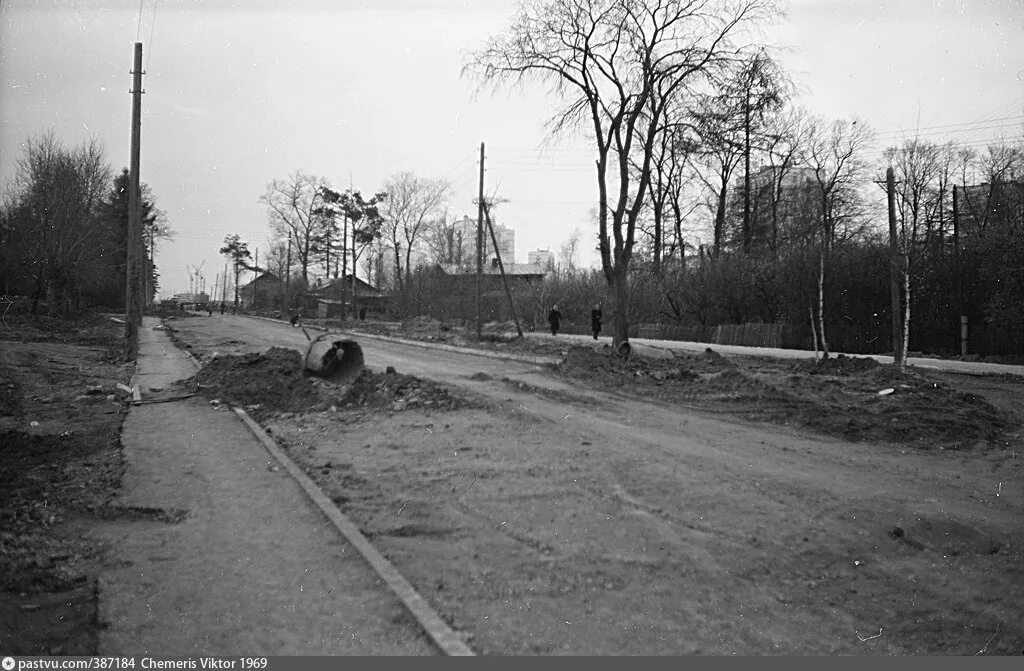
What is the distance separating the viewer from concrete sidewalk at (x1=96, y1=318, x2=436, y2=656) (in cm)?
334

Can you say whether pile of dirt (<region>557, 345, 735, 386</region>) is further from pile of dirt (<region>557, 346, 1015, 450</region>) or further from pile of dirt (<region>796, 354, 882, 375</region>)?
pile of dirt (<region>796, 354, 882, 375</region>)

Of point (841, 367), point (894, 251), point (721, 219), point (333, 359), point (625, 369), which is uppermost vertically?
point (721, 219)

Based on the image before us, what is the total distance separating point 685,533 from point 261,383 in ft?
30.3

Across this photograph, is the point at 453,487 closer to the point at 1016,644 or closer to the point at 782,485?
the point at 782,485

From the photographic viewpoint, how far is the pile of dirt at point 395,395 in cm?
1036

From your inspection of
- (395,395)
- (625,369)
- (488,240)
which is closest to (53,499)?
(395,395)

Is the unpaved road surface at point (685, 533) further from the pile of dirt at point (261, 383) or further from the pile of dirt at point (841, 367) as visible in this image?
the pile of dirt at point (841, 367)

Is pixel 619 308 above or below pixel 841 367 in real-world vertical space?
above

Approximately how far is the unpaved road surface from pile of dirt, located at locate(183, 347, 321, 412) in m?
2.04

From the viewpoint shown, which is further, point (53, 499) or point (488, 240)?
point (488, 240)

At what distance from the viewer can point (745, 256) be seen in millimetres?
32094

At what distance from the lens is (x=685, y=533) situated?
5023 millimetres

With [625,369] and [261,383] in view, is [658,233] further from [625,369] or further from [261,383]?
[261,383]

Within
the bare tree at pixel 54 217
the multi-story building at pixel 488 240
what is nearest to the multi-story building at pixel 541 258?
the multi-story building at pixel 488 240
